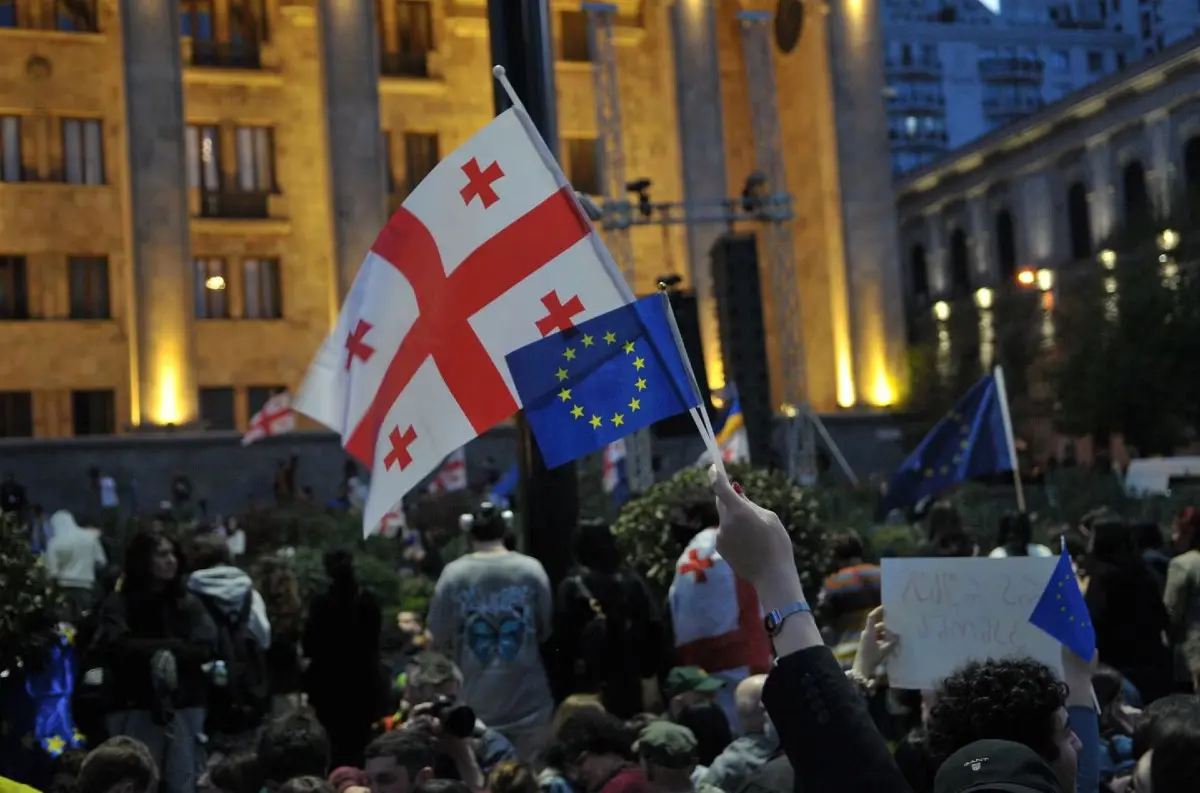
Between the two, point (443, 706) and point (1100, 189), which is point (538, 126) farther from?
point (1100, 189)

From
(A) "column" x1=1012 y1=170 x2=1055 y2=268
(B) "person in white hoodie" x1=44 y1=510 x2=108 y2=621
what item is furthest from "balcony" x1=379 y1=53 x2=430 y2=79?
(B) "person in white hoodie" x1=44 y1=510 x2=108 y2=621

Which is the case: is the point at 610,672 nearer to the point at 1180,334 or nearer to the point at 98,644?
the point at 98,644

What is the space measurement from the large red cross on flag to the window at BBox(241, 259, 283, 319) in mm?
34928

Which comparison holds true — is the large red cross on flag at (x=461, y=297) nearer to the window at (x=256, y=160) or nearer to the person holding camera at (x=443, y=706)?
the person holding camera at (x=443, y=706)

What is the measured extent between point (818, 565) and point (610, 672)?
122 inches

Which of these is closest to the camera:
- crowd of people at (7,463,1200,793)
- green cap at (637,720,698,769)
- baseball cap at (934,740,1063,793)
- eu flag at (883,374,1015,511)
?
baseball cap at (934,740,1063,793)

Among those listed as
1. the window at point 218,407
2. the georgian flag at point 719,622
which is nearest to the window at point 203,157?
the window at point 218,407

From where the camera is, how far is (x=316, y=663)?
26.0 ft

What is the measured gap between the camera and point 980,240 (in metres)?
52.8

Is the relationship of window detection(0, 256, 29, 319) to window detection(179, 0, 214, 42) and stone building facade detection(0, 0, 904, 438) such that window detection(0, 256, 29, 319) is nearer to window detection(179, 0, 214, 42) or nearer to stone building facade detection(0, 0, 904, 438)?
stone building facade detection(0, 0, 904, 438)

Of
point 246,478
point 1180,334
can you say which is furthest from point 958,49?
point 246,478

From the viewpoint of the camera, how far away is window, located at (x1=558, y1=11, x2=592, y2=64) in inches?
1667

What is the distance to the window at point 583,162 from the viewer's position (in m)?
42.5

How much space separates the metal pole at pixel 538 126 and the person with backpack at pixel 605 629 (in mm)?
144
